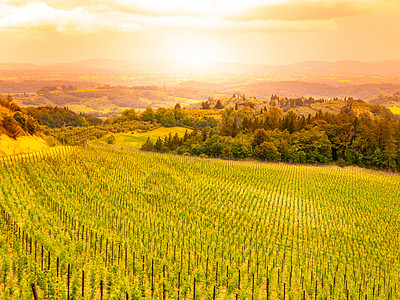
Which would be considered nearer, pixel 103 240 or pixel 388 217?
pixel 103 240

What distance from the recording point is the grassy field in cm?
13638

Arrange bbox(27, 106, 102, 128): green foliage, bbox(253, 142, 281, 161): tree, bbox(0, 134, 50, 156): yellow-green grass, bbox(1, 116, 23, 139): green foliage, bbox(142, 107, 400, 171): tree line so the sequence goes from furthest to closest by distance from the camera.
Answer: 1. bbox(27, 106, 102, 128): green foliage
2. bbox(253, 142, 281, 161): tree
3. bbox(142, 107, 400, 171): tree line
4. bbox(1, 116, 23, 139): green foliage
5. bbox(0, 134, 50, 156): yellow-green grass

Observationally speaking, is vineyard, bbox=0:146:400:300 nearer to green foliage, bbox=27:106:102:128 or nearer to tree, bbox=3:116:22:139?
tree, bbox=3:116:22:139

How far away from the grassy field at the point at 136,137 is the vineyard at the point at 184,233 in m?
77.4

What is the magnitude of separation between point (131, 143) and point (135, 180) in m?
96.1

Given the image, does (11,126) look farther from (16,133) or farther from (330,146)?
(330,146)

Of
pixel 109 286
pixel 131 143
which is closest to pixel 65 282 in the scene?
pixel 109 286

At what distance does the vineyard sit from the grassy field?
7745cm

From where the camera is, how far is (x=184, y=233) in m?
30.9

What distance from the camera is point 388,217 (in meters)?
44.7

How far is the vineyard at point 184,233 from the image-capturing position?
788 inches

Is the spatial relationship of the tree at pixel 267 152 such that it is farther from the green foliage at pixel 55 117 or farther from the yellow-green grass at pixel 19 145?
the green foliage at pixel 55 117

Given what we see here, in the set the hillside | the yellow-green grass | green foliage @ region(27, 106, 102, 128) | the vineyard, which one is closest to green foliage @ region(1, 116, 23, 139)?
the hillside

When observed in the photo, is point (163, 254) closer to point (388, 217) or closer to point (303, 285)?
point (303, 285)
